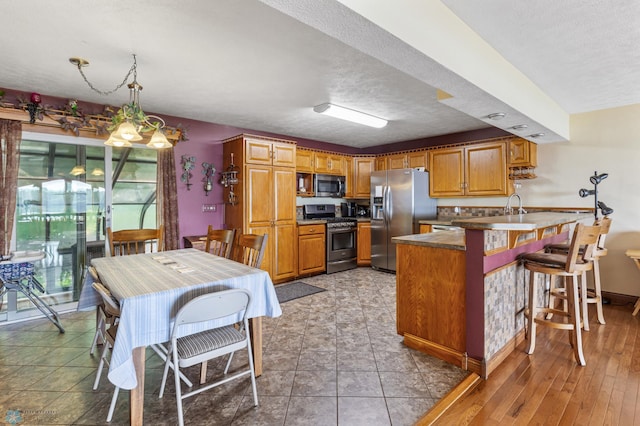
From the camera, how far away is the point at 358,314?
11.5 feet

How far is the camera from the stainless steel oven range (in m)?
5.45

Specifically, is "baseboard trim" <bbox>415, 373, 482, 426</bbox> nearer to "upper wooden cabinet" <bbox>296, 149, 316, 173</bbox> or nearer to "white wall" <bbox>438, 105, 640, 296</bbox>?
"white wall" <bbox>438, 105, 640, 296</bbox>

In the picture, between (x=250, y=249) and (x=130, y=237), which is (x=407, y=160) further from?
(x=130, y=237)

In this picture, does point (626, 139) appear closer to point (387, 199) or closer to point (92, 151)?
point (387, 199)

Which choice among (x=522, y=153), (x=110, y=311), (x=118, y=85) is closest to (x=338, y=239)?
(x=522, y=153)

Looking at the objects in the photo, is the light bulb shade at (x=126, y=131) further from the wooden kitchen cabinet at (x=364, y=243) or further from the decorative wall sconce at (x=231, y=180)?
the wooden kitchen cabinet at (x=364, y=243)

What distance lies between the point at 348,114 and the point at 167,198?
104 inches

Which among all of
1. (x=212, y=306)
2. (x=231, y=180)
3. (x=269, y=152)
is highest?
(x=269, y=152)

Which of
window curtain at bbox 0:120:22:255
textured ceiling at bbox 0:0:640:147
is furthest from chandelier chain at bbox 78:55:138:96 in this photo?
window curtain at bbox 0:120:22:255

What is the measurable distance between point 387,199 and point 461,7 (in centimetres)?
385

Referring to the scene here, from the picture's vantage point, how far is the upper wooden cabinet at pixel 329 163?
573cm

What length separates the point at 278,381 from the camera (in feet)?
7.23

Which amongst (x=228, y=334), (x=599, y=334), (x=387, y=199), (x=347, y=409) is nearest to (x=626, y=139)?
(x=599, y=334)

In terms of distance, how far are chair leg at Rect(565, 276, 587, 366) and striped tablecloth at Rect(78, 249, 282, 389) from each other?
7.50ft
